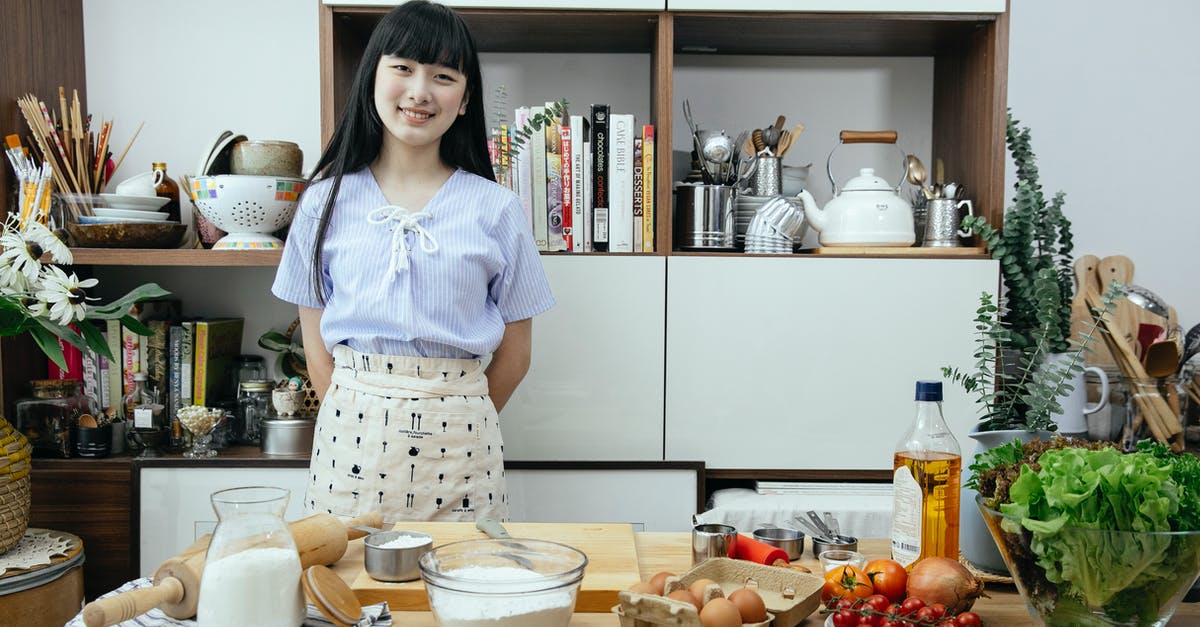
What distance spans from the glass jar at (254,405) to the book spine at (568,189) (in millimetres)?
755

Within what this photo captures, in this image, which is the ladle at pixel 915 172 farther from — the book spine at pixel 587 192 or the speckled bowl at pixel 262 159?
the speckled bowl at pixel 262 159

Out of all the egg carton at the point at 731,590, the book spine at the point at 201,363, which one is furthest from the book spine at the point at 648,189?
the egg carton at the point at 731,590

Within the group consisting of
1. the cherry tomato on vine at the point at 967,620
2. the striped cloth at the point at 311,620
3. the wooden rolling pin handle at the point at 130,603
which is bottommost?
the striped cloth at the point at 311,620

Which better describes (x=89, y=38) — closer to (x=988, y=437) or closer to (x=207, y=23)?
(x=207, y=23)

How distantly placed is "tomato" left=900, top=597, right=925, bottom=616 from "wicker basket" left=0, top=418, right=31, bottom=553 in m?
1.59

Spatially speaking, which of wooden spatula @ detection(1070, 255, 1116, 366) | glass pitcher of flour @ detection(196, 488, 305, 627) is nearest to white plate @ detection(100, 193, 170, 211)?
glass pitcher of flour @ detection(196, 488, 305, 627)

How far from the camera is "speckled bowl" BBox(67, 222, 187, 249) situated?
6.28ft

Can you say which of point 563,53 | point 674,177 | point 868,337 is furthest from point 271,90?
point 868,337

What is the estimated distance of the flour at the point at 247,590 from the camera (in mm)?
741

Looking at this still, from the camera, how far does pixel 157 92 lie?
88.4 inches

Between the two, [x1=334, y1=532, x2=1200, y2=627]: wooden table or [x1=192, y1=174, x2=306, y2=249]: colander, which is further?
[x1=192, y1=174, x2=306, y2=249]: colander

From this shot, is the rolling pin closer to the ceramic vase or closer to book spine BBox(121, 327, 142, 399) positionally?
the ceramic vase

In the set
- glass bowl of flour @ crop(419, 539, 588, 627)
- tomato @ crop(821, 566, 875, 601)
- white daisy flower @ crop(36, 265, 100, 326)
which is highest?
white daisy flower @ crop(36, 265, 100, 326)

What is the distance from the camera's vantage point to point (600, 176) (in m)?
1.96
